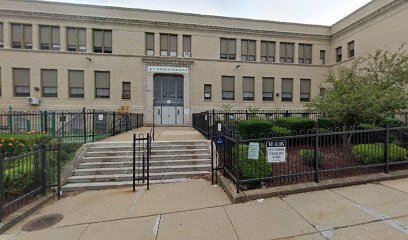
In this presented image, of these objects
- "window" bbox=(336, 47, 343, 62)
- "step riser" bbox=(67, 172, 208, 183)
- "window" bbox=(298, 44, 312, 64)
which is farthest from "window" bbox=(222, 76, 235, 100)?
"step riser" bbox=(67, 172, 208, 183)

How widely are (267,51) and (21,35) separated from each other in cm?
2385

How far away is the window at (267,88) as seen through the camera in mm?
23825

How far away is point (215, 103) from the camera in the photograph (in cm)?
2259

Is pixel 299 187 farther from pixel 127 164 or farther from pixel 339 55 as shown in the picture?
pixel 339 55

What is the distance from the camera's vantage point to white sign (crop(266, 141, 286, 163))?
17.6 feet

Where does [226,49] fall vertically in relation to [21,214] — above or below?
above

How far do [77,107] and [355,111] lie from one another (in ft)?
69.4

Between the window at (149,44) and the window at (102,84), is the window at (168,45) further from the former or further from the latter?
the window at (102,84)

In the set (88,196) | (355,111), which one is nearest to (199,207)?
(88,196)

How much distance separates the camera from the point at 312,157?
6.06m

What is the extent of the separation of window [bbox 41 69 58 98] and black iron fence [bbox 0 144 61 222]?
16.9 m

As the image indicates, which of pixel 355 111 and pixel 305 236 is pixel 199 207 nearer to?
pixel 305 236

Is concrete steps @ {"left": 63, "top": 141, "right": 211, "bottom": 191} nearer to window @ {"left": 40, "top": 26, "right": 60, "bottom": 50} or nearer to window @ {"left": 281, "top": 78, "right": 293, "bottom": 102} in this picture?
window @ {"left": 40, "top": 26, "right": 60, "bottom": 50}

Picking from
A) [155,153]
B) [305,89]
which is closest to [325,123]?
[155,153]
